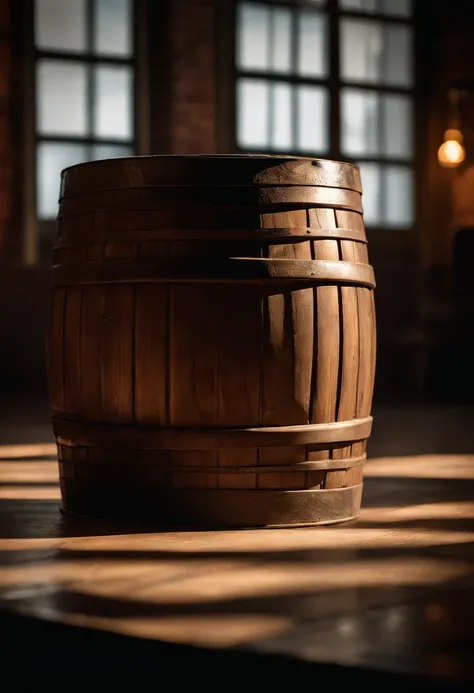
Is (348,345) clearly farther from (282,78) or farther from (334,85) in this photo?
(334,85)

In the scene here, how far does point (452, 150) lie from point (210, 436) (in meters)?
5.87

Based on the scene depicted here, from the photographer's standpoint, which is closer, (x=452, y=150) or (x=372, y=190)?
(x=452, y=150)

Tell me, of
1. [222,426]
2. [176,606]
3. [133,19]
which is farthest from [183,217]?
[133,19]

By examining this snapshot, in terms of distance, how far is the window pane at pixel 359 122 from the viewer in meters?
8.33

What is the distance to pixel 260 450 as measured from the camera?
2.41 m

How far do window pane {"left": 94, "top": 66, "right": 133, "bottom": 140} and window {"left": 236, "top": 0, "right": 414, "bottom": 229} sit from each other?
754mm

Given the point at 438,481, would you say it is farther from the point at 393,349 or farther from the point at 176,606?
the point at 393,349

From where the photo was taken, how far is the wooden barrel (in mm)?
2387

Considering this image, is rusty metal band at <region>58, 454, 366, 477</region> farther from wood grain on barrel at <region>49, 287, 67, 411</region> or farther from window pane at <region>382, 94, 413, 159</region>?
window pane at <region>382, 94, 413, 159</region>

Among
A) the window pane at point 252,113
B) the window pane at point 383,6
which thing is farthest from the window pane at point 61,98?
the window pane at point 383,6

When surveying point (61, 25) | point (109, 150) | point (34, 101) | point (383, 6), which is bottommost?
point (109, 150)

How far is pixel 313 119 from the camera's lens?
8.23m

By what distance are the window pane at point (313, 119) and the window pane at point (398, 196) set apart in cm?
60

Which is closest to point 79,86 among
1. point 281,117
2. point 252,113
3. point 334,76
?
point 252,113
